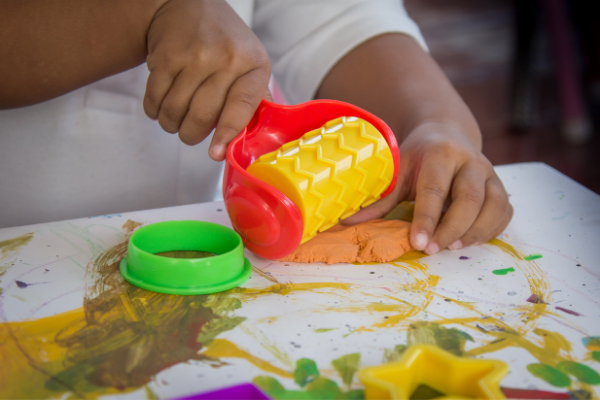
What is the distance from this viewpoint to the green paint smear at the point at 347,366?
0.37 meters

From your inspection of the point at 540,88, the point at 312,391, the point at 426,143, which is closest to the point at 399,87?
the point at 426,143

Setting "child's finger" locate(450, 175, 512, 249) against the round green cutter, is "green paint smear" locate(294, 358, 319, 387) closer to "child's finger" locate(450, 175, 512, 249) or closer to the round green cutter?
the round green cutter

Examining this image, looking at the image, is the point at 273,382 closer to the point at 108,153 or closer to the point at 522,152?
the point at 108,153

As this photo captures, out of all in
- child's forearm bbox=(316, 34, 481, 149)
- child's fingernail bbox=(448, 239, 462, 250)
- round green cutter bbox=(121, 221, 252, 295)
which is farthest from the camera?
child's forearm bbox=(316, 34, 481, 149)

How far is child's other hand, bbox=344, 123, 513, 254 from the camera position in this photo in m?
0.56

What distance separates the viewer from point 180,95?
53cm

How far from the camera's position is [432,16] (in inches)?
128

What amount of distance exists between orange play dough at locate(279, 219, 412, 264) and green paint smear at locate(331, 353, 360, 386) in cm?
15

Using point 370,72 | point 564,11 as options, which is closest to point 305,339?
point 370,72

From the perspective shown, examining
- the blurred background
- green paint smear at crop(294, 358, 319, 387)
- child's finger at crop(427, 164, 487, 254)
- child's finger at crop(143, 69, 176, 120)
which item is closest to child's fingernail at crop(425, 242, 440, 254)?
child's finger at crop(427, 164, 487, 254)

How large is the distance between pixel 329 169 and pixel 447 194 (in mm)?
Answer: 184

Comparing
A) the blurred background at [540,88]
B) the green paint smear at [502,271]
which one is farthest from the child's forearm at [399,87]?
the blurred background at [540,88]

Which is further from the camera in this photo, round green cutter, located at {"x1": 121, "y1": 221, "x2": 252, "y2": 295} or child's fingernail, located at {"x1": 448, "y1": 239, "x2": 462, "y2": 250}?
child's fingernail, located at {"x1": 448, "y1": 239, "x2": 462, "y2": 250}

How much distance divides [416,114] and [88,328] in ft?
1.57
